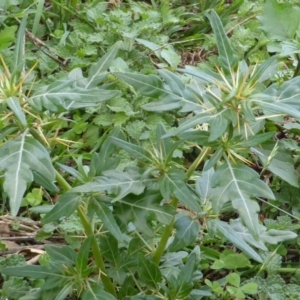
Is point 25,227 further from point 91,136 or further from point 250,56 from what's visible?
point 250,56

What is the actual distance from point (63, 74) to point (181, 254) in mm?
1281

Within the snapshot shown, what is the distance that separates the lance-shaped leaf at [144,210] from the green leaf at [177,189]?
0.27 ft

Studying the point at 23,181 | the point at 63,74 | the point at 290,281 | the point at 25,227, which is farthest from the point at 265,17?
the point at 23,181

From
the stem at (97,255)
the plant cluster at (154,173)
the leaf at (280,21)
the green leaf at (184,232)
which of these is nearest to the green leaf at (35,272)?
the plant cluster at (154,173)

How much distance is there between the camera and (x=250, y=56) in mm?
3033

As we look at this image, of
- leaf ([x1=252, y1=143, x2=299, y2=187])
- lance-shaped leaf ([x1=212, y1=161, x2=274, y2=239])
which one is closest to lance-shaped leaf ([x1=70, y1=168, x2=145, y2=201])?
lance-shaped leaf ([x1=212, y1=161, x2=274, y2=239])

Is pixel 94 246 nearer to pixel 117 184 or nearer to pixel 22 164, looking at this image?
pixel 117 184

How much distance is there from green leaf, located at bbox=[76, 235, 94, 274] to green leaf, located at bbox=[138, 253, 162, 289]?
15cm

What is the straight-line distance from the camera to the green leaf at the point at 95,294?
1556 mm

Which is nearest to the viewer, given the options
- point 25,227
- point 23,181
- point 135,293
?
point 23,181

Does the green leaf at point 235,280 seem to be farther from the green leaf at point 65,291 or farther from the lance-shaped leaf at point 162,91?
the lance-shaped leaf at point 162,91

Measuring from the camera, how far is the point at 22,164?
1.22 metres

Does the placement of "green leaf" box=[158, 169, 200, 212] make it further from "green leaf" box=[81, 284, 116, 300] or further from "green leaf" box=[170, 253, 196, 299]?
"green leaf" box=[81, 284, 116, 300]

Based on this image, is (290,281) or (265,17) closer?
(290,281)
